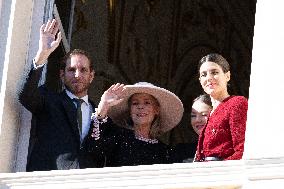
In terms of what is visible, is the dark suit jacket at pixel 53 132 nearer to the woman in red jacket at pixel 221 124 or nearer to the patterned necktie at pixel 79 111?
the patterned necktie at pixel 79 111

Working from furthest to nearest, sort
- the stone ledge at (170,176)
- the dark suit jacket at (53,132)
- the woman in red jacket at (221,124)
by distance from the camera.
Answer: the dark suit jacket at (53,132)
the woman in red jacket at (221,124)
the stone ledge at (170,176)

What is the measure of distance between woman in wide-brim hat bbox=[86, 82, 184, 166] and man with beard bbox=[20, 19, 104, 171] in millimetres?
116

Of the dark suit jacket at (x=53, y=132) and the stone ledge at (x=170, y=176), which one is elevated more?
the dark suit jacket at (x=53, y=132)

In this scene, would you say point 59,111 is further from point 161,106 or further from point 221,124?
point 221,124

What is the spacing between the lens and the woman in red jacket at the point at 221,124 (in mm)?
8047

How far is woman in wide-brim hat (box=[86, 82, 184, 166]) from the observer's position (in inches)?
336

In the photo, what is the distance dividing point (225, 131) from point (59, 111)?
3.93 feet

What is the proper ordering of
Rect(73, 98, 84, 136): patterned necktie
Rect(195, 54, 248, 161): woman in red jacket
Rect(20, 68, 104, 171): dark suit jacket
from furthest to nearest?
Rect(73, 98, 84, 136): patterned necktie < Rect(20, 68, 104, 171): dark suit jacket < Rect(195, 54, 248, 161): woman in red jacket

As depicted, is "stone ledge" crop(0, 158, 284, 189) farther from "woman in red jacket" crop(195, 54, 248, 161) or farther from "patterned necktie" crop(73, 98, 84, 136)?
"patterned necktie" crop(73, 98, 84, 136)

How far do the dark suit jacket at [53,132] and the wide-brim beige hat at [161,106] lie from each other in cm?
37

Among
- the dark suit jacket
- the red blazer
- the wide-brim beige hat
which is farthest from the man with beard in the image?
the red blazer

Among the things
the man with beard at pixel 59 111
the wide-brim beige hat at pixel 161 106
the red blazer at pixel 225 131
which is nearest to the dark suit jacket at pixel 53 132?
the man with beard at pixel 59 111

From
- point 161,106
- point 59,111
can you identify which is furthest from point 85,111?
point 161,106

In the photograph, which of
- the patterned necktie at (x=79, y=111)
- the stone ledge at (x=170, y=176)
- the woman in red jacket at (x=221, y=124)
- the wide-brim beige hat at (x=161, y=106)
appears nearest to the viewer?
the stone ledge at (x=170, y=176)
